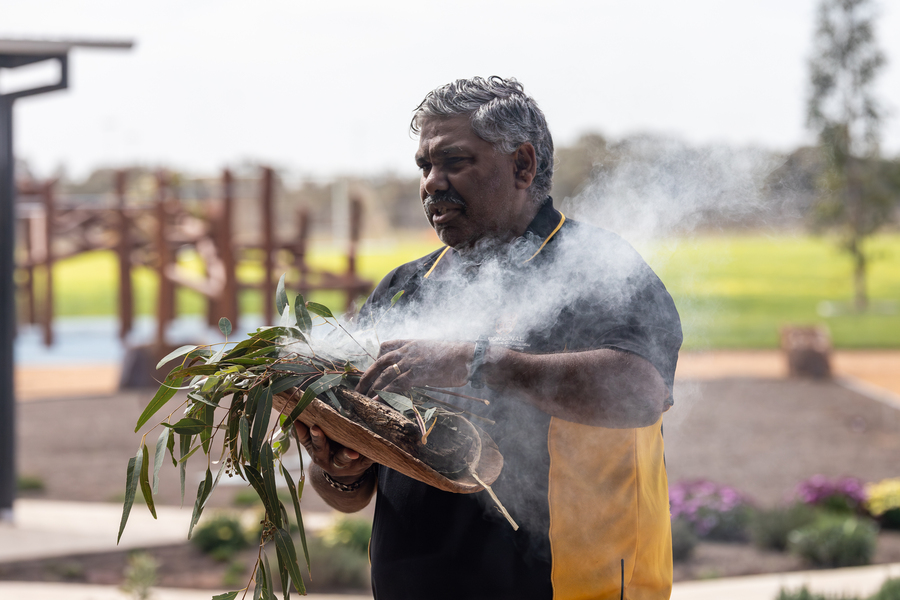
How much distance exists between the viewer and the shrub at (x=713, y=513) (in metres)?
5.94

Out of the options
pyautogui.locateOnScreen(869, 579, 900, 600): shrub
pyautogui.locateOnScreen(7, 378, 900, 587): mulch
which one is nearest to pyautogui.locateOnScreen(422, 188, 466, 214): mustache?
pyautogui.locateOnScreen(869, 579, 900, 600): shrub

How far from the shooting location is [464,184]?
1.92 m

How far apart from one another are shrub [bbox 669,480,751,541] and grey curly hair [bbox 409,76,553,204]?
453 cm

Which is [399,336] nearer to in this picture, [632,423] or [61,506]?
[632,423]

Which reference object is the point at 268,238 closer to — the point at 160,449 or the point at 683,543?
the point at 683,543

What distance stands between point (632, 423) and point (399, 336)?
1.88 feet

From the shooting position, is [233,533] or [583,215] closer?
[583,215]

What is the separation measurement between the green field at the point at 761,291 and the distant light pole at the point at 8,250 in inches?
169

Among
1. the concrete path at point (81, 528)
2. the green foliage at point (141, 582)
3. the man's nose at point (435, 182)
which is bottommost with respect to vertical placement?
the concrete path at point (81, 528)

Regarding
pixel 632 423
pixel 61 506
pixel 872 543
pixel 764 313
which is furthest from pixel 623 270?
pixel 764 313

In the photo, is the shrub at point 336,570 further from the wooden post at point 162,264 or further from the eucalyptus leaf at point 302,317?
the wooden post at point 162,264

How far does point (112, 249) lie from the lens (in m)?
16.0

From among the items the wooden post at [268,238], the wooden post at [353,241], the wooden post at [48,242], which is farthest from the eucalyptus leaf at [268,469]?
the wooden post at [48,242]

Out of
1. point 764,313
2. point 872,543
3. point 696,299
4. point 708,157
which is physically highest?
point 708,157
